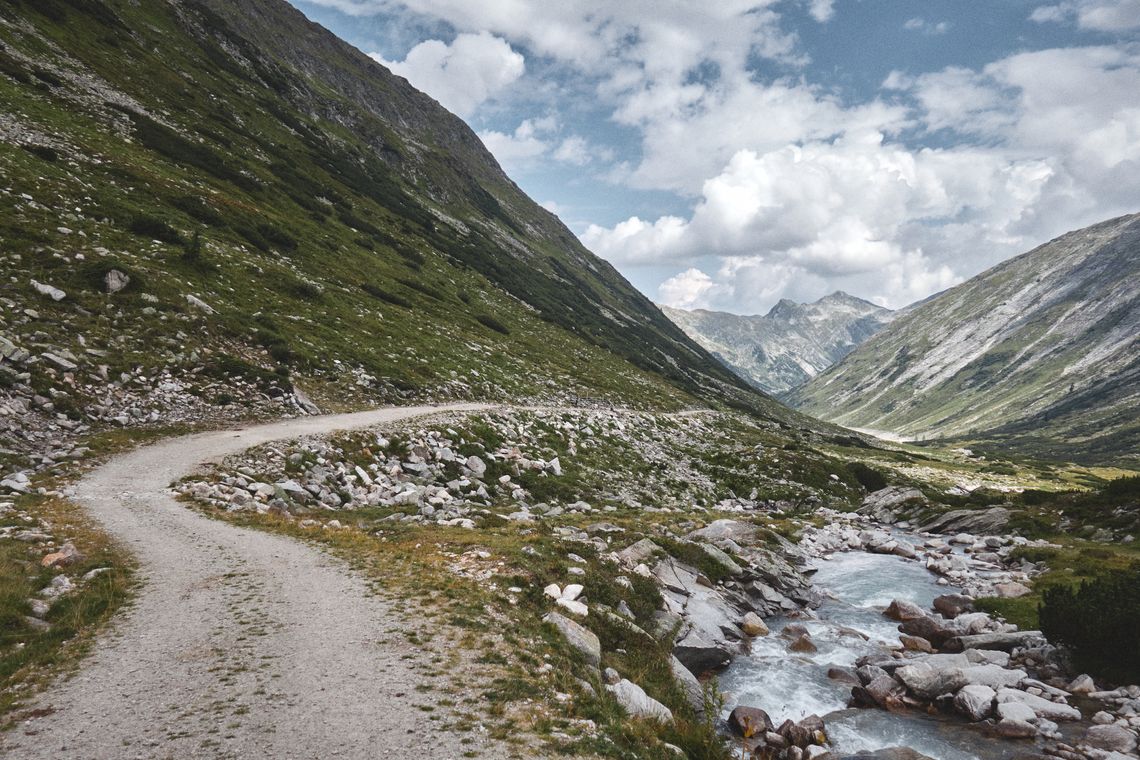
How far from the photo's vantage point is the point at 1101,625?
14758 mm

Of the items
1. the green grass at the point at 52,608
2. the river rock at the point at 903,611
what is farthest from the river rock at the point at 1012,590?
the green grass at the point at 52,608

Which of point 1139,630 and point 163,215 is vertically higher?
point 163,215

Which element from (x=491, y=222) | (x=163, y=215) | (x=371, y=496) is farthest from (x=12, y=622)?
(x=491, y=222)

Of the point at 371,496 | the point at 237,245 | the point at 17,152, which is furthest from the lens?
the point at 237,245

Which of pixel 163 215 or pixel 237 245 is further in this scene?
pixel 237 245

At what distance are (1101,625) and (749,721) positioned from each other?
1120 centimetres

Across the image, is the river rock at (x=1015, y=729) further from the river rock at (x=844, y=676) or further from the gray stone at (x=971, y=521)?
the gray stone at (x=971, y=521)

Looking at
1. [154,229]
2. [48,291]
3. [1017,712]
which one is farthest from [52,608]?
[154,229]

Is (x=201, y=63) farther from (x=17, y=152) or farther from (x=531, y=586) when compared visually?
(x=531, y=586)

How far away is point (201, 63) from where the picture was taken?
94188 millimetres

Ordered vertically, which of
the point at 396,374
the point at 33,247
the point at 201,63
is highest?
the point at 201,63

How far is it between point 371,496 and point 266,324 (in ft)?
63.0

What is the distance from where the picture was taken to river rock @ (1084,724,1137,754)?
1142cm

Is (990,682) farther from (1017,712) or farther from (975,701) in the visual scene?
(1017,712)
